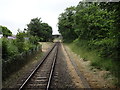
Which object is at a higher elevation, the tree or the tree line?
the tree

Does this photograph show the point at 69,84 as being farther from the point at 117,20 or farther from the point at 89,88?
the point at 117,20

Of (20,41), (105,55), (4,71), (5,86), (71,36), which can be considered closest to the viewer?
(5,86)

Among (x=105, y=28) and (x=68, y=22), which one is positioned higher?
(x=68, y=22)

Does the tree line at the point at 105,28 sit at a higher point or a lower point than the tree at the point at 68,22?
lower

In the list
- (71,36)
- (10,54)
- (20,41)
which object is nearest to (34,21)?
(71,36)

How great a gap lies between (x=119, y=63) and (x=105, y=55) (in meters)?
2.23

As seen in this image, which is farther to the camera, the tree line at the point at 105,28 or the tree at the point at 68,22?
the tree at the point at 68,22

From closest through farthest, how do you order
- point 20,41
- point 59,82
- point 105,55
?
point 59,82 → point 105,55 → point 20,41

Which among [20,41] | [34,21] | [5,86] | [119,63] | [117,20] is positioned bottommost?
[5,86]

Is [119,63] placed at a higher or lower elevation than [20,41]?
lower

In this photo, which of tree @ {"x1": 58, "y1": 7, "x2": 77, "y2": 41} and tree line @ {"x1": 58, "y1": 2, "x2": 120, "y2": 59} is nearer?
tree line @ {"x1": 58, "y1": 2, "x2": 120, "y2": 59}

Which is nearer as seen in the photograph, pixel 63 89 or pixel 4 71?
pixel 63 89

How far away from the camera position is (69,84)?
34.4ft

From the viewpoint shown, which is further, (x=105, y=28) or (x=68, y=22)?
(x=68, y=22)
